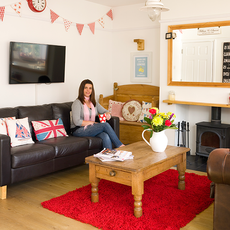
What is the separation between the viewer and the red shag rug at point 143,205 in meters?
2.62

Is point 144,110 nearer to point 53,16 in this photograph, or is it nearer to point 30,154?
point 53,16

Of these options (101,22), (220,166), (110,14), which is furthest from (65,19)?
(220,166)

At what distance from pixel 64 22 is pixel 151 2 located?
A: 2.34m

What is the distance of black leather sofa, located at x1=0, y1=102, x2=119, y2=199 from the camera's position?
316 centimetres

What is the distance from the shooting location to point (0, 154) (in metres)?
3.07

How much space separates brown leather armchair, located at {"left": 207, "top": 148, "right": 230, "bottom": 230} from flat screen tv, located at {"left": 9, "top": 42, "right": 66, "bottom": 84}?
9.76ft

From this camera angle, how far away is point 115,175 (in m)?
2.81

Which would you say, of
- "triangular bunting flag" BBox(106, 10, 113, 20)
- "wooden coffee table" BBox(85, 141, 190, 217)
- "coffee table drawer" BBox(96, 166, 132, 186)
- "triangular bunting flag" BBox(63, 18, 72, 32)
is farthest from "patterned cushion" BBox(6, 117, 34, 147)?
"triangular bunting flag" BBox(106, 10, 113, 20)

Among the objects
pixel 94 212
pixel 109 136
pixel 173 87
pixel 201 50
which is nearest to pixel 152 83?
pixel 173 87

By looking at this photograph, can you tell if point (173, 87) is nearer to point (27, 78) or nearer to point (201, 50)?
point (201, 50)

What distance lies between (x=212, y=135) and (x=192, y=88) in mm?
767

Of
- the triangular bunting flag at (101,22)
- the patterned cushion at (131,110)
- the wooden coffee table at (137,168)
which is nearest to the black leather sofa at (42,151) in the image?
the wooden coffee table at (137,168)

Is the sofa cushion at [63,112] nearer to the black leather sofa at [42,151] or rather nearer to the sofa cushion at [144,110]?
the black leather sofa at [42,151]

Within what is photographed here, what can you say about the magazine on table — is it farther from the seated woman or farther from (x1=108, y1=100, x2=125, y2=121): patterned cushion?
(x1=108, y1=100, x2=125, y2=121): patterned cushion
